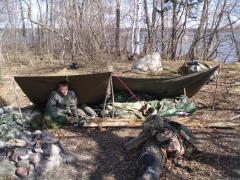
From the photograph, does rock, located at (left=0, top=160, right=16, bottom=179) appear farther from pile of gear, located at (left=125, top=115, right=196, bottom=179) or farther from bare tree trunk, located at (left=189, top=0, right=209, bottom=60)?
bare tree trunk, located at (left=189, top=0, right=209, bottom=60)

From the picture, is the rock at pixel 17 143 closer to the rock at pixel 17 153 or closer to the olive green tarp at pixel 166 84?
the rock at pixel 17 153

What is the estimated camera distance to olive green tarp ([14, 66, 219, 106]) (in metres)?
6.15

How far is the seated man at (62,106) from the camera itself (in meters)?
6.02

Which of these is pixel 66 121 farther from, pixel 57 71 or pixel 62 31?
pixel 62 31

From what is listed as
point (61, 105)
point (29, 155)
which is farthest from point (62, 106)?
point (29, 155)

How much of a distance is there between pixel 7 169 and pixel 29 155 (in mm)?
297

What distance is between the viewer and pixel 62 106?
6.12 m

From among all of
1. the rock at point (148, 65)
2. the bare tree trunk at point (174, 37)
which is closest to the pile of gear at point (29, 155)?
the rock at point (148, 65)

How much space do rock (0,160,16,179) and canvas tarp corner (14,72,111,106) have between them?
2.01 m

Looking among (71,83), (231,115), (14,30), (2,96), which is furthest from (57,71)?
(14,30)

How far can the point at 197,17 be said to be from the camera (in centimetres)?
1686

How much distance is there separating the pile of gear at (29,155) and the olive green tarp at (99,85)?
55.4 inches

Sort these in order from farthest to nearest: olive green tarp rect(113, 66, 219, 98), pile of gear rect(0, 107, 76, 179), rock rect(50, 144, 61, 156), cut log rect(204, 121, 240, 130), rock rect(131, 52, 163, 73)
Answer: rock rect(131, 52, 163, 73), olive green tarp rect(113, 66, 219, 98), cut log rect(204, 121, 240, 130), rock rect(50, 144, 61, 156), pile of gear rect(0, 107, 76, 179)

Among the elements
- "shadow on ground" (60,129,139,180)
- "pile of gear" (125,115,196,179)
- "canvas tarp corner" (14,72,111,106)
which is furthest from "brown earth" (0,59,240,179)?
"canvas tarp corner" (14,72,111,106)
